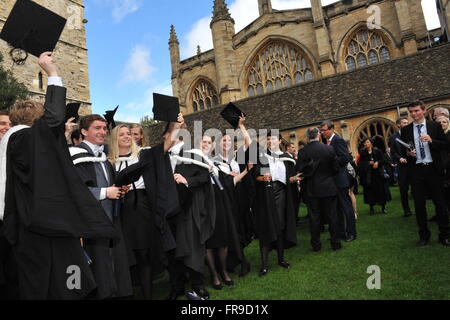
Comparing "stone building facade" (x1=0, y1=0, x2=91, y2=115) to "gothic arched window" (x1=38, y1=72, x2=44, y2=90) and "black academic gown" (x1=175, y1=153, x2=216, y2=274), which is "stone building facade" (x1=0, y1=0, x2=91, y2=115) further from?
"black academic gown" (x1=175, y1=153, x2=216, y2=274)

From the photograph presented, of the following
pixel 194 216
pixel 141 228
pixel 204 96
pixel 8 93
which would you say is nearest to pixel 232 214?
pixel 194 216

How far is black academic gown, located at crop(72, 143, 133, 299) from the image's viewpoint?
309 cm

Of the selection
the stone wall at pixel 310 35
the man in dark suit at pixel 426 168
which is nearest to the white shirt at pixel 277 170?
the man in dark suit at pixel 426 168

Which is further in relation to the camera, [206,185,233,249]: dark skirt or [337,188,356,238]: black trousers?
[337,188,356,238]: black trousers

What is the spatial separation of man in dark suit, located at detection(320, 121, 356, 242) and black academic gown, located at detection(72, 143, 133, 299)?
14.2 feet

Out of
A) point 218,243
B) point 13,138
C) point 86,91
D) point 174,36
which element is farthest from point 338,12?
point 13,138

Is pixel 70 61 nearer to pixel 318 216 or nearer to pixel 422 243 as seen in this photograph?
pixel 318 216

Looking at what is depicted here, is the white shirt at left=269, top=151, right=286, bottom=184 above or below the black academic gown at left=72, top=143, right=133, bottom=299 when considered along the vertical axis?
above

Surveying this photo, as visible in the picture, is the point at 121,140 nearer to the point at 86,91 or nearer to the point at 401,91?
the point at 401,91

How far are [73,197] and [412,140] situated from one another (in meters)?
5.12

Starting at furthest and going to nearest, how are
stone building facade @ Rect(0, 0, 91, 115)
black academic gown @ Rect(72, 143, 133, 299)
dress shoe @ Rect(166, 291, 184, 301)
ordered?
stone building facade @ Rect(0, 0, 91, 115) → dress shoe @ Rect(166, 291, 184, 301) → black academic gown @ Rect(72, 143, 133, 299)

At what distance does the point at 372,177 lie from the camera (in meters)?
8.96

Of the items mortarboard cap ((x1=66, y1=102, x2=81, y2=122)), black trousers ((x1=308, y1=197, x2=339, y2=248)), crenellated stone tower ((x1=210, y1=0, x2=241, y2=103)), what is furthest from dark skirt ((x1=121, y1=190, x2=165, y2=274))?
crenellated stone tower ((x1=210, y1=0, x2=241, y2=103))

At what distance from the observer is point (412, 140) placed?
216 inches
